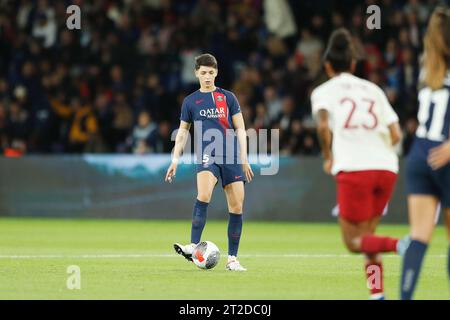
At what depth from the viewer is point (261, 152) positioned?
70.5ft

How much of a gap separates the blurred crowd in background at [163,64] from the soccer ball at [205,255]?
32.9ft

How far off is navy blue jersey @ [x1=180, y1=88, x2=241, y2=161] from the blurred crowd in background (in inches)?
373

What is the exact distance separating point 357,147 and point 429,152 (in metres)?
0.96

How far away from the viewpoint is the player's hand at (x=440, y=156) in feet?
25.0

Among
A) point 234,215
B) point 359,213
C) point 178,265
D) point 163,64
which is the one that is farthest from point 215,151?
point 163,64

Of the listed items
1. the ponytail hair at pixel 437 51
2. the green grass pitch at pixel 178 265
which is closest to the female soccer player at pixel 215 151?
the green grass pitch at pixel 178 265

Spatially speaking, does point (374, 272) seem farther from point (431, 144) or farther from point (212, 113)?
point (212, 113)

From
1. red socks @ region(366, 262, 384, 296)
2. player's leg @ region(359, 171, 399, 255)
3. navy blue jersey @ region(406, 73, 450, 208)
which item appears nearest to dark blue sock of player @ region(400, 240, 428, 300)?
navy blue jersey @ region(406, 73, 450, 208)

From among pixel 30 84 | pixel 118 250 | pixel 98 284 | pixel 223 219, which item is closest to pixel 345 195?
pixel 98 284

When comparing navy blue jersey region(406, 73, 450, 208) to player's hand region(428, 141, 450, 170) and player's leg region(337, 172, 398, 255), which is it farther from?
player's leg region(337, 172, 398, 255)

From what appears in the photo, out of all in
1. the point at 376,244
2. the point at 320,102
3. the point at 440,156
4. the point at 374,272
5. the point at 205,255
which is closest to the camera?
the point at 440,156

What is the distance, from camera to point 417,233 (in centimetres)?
787

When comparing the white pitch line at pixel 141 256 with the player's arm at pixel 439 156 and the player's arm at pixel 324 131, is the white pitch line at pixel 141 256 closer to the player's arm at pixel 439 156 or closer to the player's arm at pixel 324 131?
the player's arm at pixel 324 131
